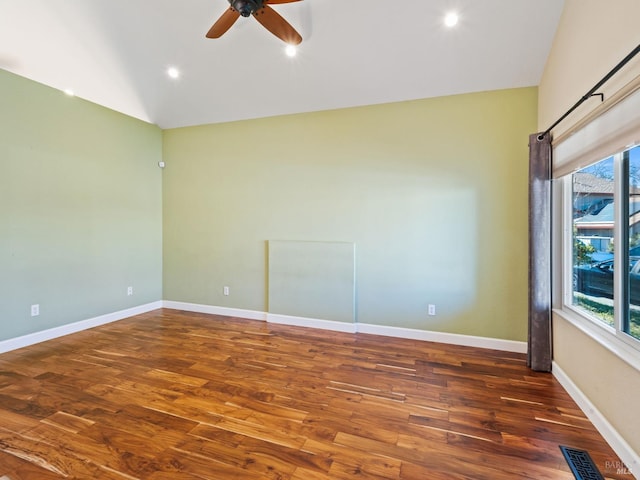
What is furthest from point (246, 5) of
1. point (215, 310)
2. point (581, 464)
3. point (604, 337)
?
point (215, 310)

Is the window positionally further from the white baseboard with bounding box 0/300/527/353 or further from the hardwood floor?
the white baseboard with bounding box 0/300/527/353

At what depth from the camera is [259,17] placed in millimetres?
2105

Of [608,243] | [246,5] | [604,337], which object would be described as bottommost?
[604,337]

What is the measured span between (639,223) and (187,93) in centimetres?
448

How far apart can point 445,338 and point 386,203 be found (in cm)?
166

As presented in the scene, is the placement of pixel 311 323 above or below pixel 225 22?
below

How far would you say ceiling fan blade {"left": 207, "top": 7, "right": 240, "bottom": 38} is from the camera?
211cm

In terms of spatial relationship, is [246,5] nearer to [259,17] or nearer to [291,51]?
[259,17]

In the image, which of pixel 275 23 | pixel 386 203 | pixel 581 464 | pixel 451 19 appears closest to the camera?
pixel 581 464

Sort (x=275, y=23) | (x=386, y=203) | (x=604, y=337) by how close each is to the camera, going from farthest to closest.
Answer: (x=386, y=203), (x=275, y=23), (x=604, y=337)

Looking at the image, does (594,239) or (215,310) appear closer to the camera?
(594,239)

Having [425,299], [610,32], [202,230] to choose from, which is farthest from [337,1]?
[202,230]

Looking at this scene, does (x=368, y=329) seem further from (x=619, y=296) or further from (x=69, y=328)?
(x=69, y=328)

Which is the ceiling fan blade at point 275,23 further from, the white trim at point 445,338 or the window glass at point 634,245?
the white trim at point 445,338
